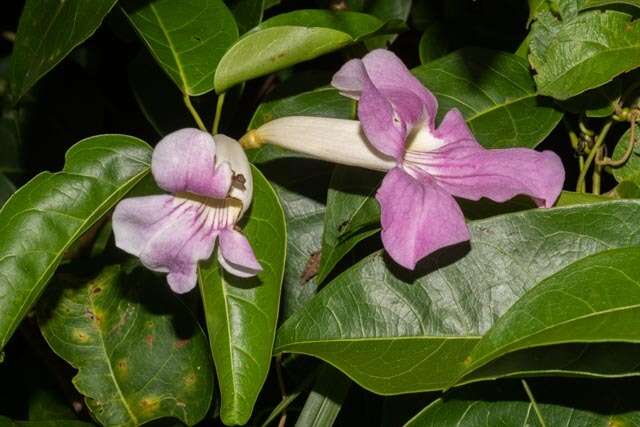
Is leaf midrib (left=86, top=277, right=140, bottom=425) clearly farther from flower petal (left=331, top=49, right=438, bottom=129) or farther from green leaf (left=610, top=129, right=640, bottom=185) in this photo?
green leaf (left=610, top=129, right=640, bottom=185)

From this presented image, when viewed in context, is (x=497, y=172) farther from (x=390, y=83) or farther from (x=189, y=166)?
(x=189, y=166)

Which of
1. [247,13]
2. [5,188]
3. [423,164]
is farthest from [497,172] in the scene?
[5,188]

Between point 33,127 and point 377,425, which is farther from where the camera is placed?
point 33,127

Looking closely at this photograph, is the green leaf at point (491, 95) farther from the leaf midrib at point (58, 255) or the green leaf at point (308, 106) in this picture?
the leaf midrib at point (58, 255)

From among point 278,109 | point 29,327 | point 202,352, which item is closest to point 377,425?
point 202,352

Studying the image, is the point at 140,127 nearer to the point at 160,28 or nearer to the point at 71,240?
the point at 160,28

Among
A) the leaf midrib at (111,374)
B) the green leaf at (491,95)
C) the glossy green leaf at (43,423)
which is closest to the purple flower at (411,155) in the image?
the green leaf at (491,95)
